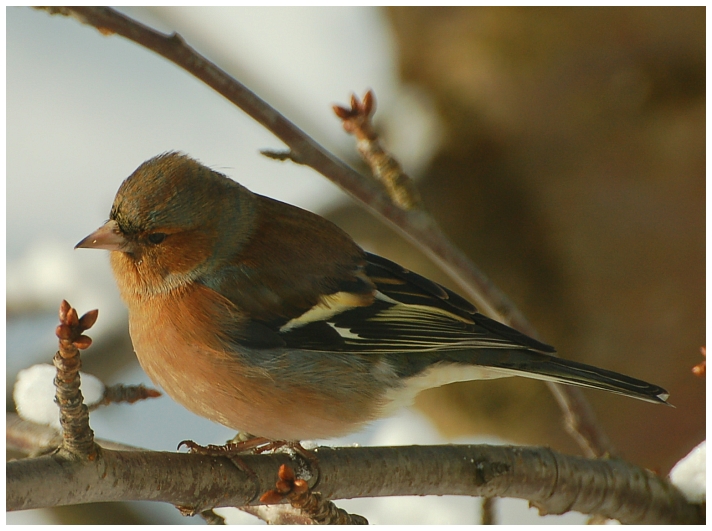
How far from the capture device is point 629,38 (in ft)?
13.6

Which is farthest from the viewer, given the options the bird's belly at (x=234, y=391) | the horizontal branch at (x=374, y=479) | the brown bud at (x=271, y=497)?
the bird's belly at (x=234, y=391)

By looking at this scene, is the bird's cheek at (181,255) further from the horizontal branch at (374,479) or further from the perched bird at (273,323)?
the horizontal branch at (374,479)

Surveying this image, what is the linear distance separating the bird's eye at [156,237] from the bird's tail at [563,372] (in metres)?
1.07

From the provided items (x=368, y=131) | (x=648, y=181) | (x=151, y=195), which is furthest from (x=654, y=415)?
(x=151, y=195)

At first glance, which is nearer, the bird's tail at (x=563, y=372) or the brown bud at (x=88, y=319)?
the brown bud at (x=88, y=319)

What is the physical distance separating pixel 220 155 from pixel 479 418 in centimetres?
246

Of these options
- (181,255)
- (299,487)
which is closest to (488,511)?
(299,487)

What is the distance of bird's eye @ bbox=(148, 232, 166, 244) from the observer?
2.22m

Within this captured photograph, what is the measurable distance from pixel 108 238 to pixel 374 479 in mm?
1051

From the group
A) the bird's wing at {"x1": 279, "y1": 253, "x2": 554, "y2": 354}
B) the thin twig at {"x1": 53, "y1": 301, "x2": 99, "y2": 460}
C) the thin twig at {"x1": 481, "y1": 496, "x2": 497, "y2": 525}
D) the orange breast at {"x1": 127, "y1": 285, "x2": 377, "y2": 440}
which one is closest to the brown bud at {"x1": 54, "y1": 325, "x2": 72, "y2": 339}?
the thin twig at {"x1": 53, "y1": 301, "x2": 99, "y2": 460}

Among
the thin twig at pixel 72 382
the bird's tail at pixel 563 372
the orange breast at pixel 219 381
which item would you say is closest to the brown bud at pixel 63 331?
the thin twig at pixel 72 382

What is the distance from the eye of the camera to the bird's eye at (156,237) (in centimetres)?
222

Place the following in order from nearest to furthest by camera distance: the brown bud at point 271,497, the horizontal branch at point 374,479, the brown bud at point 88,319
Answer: the brown bud at point 88,319, the horizontal branch at point 374,479, the brown bud at point 271,497

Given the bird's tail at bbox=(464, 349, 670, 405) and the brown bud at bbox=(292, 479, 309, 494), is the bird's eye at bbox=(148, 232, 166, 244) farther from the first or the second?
the bird's tail at bbox=(464, 349, 670, 405)
